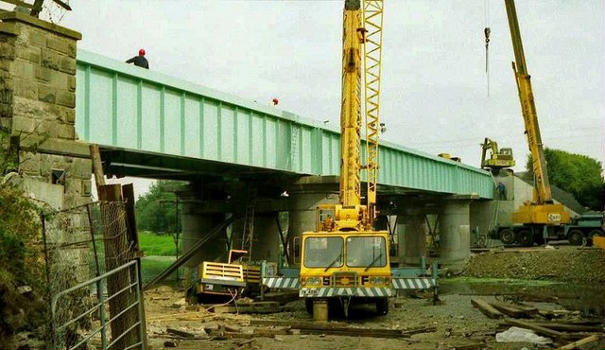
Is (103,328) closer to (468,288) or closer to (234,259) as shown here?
(234,259)

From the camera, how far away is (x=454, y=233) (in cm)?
4666

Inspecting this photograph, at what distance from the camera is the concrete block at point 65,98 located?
12320mm

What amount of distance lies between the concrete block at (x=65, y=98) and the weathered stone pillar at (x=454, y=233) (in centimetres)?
3555

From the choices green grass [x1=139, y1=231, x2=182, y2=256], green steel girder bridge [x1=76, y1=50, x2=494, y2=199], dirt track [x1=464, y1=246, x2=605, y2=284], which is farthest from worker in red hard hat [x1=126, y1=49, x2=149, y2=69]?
green grass [x1=139, y1=231, x2=182, y2=256]

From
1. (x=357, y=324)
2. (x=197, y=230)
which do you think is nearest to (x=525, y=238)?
(x=197, y=230)

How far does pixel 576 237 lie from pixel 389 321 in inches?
1163

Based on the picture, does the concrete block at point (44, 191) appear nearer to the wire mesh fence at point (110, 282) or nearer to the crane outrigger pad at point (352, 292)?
the wire mesh fence at point (110, 282)

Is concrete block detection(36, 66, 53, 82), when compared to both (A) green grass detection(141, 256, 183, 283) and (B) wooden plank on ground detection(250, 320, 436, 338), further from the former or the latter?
(A) green grass detection(141, 256, 183, 283)

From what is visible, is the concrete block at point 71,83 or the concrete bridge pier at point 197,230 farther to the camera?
the concrete bridge pier at point 197,230

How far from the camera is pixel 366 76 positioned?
2753 centimetres

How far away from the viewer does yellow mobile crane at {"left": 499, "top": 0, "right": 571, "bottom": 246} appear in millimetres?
39500

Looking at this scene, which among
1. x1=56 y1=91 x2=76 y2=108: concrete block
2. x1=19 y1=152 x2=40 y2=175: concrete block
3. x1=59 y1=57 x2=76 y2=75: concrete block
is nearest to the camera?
x1=19 y1=152 x2=40 y2=175: concrete block

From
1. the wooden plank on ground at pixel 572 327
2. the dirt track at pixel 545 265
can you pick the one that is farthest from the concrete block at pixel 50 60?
the dirt track at pixel 545 265

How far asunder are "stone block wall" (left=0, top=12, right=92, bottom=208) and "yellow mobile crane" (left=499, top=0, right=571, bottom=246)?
103 ft
